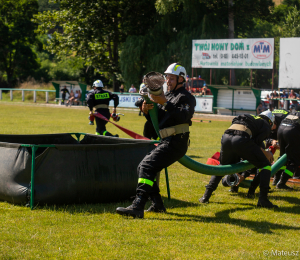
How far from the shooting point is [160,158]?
5711 mm

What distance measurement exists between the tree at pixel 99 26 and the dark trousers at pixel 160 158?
36580 mm

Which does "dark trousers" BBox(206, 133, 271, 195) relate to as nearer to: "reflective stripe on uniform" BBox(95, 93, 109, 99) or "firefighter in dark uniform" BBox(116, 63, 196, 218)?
"firefighter in dark uniform" BBox(116, 63, 196, 218)

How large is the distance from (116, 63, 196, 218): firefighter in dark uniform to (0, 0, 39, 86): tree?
190 ft

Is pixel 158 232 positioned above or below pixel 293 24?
below

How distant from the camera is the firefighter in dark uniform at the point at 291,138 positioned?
313 inches

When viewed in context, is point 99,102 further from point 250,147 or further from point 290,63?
point 290,63

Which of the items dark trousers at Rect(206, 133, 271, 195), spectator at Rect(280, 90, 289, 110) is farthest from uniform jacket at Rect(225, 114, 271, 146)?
spectator at Rect(280, 90, 289, 110)

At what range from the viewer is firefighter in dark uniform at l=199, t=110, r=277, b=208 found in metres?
6.53

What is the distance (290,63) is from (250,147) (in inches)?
874

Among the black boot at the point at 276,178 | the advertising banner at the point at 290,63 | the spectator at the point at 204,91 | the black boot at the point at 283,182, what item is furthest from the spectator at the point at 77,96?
the black boot at the point at 283,182

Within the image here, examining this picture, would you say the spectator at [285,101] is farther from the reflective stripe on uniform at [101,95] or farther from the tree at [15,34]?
the tree at [15,34]

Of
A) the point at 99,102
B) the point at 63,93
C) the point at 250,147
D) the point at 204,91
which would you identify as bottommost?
the point at 250,147

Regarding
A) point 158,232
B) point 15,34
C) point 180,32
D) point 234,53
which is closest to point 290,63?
point 234,53

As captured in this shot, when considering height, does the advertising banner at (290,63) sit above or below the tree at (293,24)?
below
